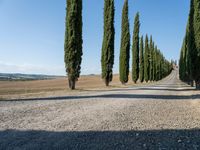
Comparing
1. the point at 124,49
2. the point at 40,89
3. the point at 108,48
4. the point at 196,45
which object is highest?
the point at 124,49

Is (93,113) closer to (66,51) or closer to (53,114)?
(53,114)

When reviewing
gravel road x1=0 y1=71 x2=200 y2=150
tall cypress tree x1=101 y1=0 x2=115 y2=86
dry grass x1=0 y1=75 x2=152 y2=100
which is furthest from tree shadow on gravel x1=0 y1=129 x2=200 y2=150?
tall cypress tree x1=101 y1=0 x2=115 y2=86

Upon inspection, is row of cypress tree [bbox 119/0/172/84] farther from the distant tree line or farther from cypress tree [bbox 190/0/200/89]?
cypress tree [bbox 190/0/200/89]

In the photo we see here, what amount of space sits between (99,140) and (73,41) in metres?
21.5

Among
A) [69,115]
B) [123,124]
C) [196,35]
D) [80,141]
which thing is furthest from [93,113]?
[196,35]

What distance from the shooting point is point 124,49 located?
46.8 meters

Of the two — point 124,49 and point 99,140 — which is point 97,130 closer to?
point 99,140

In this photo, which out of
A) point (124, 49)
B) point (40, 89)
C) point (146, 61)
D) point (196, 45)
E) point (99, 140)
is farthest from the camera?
point (146, 61)

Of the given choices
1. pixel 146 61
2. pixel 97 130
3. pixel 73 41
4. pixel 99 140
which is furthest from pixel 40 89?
pixel 146 61

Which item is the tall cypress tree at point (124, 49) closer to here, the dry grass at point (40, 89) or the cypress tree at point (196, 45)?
the dry grass at point (40, 89)

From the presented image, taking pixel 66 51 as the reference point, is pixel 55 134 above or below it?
below

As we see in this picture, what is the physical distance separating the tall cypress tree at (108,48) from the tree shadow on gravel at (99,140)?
103 feet

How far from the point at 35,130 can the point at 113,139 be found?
1.95 m

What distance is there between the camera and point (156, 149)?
20.4ft
